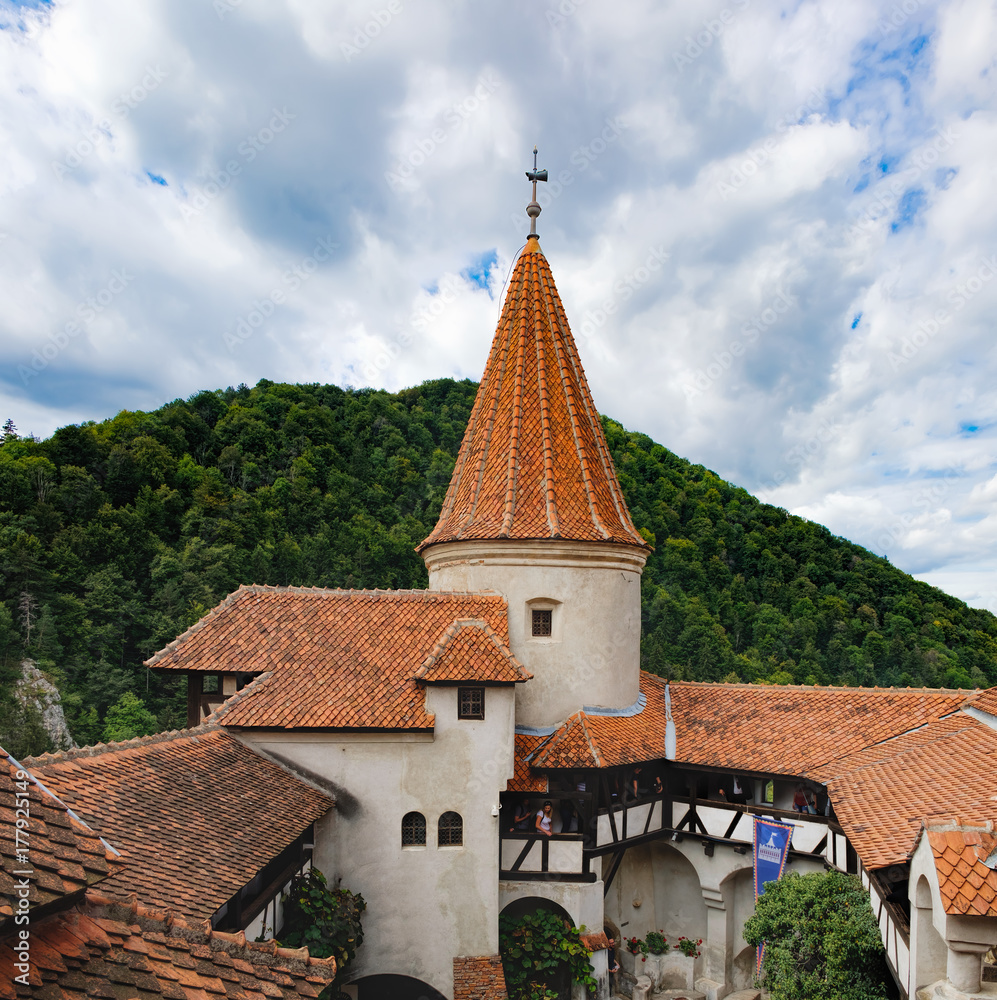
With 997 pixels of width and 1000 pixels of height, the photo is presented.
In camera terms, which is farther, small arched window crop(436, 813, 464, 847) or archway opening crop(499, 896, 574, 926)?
archway opening crop(499, 896, 574, 926)

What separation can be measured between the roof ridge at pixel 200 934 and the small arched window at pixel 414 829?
25.5ft

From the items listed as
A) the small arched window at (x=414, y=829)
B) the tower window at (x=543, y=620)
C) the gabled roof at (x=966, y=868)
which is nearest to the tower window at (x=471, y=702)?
the small arched window at (x=414, y=829)

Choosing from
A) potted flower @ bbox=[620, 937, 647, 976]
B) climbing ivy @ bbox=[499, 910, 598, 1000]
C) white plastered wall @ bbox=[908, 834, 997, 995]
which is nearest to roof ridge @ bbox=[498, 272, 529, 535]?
climbing ivy @ bbox=[499, 910, 598, 1000]

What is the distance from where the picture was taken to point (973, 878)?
761 cm

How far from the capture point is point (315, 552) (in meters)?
50.9

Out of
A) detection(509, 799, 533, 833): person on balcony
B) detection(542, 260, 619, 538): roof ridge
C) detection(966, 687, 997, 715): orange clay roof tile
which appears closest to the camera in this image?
detection(966, 687, 997, 715): orange clay roof tile

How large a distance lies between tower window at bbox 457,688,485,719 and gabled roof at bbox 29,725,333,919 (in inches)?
114

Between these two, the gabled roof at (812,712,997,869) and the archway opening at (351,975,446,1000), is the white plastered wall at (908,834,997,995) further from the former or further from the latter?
the archway opening at (351,975,446,1000)

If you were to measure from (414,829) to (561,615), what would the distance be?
5.32 m

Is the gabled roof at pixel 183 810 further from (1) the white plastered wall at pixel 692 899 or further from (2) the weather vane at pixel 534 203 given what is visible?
(2) the weather vane at pixel 534 203

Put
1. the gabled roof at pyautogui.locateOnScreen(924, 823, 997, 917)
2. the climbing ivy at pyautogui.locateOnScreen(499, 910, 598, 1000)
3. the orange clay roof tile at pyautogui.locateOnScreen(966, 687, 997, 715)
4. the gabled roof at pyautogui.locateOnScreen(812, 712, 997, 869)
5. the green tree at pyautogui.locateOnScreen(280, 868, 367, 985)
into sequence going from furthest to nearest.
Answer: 1. the climbing ivy at pyautogui.locateOnScreen(499, 910, 598, 1000)
2. the orange clay roof tile at pyautogui.locateOnScreen(966, 687, 997, 715)
3. the green tree at pyautogui.locateOnScreen(280, 868, 367, 985)
4. the gabled roof at pyautogui.locateOnScreen(812, 712, 997, 869)
5. the gabled roof at pyautogui.locateOnScreen(924, 823, 997, 917)

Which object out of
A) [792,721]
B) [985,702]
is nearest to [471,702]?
[792,721]

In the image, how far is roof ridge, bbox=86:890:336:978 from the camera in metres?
5.13

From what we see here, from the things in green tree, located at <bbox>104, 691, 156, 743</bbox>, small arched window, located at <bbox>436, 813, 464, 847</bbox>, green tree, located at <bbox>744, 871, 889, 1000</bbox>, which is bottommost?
green tree, located at <bbox>744, 871, 889, 1000</bbox>
